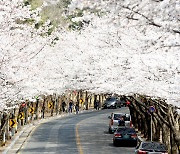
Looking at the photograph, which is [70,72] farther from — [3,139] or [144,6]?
[144,6]

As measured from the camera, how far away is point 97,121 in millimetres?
57250

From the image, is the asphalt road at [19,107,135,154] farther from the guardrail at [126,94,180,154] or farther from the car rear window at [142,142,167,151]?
the car rear window at [142,142,167,151]

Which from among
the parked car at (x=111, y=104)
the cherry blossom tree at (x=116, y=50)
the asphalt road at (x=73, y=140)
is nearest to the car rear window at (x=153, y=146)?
the cherry blossom tree at (x=116, y=50)

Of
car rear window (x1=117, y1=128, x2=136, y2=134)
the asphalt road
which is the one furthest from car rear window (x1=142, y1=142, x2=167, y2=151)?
car rear window (x1=117, y1=128, x2=136, y2=134)

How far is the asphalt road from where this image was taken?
32.2m

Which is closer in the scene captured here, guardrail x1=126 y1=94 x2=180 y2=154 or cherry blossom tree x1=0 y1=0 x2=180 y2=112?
cherry blossom tree x1=0 y1=0 x2=180 y2=112

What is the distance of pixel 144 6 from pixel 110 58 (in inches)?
695

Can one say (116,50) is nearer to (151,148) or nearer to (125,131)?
(151,148)

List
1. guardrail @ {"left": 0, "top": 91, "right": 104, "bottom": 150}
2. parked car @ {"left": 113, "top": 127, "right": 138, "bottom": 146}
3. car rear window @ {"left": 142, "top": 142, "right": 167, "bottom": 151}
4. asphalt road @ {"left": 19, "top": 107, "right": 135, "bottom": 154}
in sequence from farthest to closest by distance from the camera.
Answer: guardrail @ {"left": 0, "top": 91, "right": 104, "bottom": 150} → parked car @ {"left": 113, "top": 127, "right": 138, "bottom": 146} → asphalt road @ {"left": 19, "top": 107, "right": 135, "bottom": 154} → car rear window @ {"left": 142, "top": 142, "right": 167, "bottom": 151}

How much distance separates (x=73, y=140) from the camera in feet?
127

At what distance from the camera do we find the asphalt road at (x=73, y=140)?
1270 inches

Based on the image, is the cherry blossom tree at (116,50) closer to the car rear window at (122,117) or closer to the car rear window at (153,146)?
the car rear window at (153,146)

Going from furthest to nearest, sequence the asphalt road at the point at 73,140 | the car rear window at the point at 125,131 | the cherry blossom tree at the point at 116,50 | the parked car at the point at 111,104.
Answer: the parked car at the point at 111,104
the car rear window at the point at 125,131
the asphalt road at the point at 73,140
the cherry blossom tree at the point at 116,50

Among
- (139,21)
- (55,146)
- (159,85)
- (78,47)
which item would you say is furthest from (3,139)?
(139,21)
